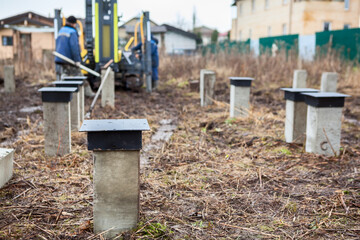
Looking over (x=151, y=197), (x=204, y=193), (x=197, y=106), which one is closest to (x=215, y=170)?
(x=204, y=193)

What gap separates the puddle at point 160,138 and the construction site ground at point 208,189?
0.08 m

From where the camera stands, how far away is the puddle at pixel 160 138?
4990mm

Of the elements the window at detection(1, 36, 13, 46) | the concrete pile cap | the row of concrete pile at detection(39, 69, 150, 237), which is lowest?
the row of concrete pile at detection(39, 69, 150, 237)

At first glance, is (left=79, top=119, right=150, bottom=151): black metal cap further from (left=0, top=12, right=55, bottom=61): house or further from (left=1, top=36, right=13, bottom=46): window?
(left=1, top=36, right=13, bottom=46): window

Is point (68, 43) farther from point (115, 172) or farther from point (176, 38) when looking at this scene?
point (176, 38)

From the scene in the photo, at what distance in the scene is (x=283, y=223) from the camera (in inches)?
117

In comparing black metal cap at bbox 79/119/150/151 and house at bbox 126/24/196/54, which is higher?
house at bbox 126/24/196/54

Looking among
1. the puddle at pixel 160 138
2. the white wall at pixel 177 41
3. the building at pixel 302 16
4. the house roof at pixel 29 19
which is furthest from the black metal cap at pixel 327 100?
the white wall at pixel 177 41

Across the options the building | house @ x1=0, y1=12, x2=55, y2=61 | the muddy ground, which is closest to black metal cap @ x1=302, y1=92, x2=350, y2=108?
the muddy ground

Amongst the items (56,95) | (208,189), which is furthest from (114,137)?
(56,95)

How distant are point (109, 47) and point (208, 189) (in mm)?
8491

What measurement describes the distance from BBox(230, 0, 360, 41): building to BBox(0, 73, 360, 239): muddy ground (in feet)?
86.1

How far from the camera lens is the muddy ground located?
2.85 metres

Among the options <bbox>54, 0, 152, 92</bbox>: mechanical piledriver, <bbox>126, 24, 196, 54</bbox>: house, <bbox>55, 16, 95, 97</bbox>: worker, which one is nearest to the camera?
<bbox>55, 16, 95, 97</bbox>: worker
